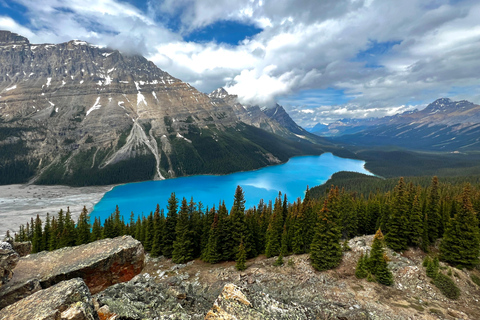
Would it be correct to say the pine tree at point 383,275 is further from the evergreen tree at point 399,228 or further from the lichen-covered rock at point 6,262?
the lichen-covered rock at point 6,262

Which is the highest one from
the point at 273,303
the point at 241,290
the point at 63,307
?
the point at 63,307

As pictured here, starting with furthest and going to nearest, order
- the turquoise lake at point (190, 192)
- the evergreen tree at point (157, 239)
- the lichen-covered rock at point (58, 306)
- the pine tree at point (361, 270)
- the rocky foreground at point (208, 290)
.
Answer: the turquoise lake at point (190, 192)
the evergreen tree at point (157, 239)
the pine tree at point (361, 270)
the rocky foreground at point (208, 290)
the lichen-covered rock at point (58, 306)

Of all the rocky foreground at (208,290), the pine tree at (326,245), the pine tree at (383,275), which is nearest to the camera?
the rocky foreground at (208,290)

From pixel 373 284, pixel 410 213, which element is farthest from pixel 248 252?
pixel 410 213

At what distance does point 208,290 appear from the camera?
2728cm

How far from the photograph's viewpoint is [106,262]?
40.9 feet

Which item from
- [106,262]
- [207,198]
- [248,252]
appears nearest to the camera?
[106,262]

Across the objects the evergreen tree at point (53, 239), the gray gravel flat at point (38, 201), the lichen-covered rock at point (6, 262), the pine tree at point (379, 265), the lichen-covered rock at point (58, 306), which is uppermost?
the lichen-covered rock at point (6, 262)

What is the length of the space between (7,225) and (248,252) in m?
112

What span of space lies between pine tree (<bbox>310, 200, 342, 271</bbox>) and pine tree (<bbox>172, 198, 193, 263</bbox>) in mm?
22251

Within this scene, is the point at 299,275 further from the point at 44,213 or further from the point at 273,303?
the point at 44,213

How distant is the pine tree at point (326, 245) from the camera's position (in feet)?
102

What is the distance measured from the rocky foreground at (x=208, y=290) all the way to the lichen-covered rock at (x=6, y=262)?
0.10 ft

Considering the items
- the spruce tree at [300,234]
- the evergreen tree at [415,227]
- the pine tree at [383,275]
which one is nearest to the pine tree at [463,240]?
the evergreen tree at [415,227]
